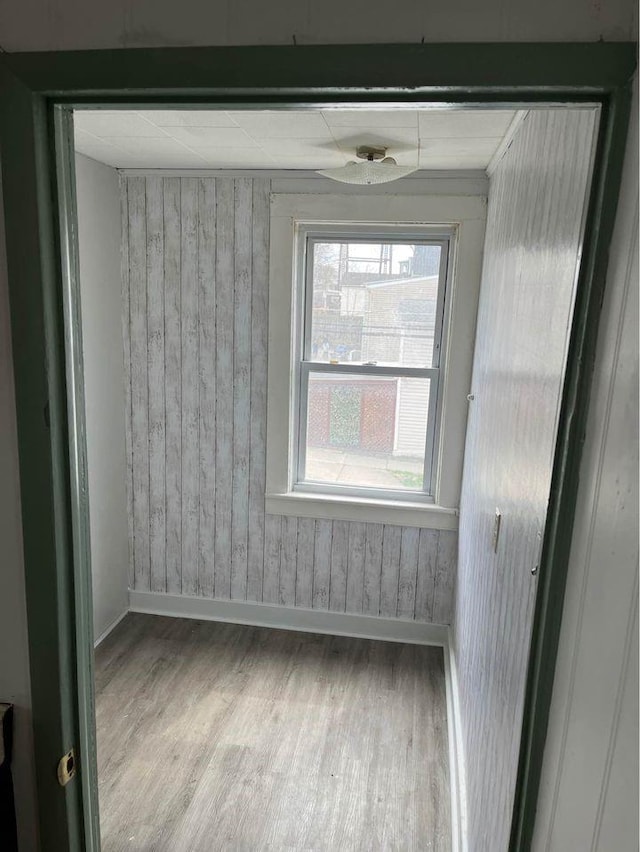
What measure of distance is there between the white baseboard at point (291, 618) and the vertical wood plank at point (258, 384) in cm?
13

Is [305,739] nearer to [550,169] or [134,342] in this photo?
[134,342]

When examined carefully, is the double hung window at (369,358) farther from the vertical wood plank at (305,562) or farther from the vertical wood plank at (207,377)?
the vertical wood plank at (207,377)

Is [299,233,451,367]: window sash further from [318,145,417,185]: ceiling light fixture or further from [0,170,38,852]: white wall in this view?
[0,170,38,852]: white wall

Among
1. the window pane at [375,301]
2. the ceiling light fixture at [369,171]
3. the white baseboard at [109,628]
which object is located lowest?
the white baseboard at [109,628]

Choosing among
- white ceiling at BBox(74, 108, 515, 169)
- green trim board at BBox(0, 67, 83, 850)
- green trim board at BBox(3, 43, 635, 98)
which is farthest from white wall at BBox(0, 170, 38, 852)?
white ceiling at BBox(74, 108, 515, 169)

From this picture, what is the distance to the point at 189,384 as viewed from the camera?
10.5ft

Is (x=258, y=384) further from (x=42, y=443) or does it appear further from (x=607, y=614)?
(x=607, y=614)

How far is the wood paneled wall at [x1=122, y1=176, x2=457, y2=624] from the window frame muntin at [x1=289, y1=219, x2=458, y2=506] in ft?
0.56

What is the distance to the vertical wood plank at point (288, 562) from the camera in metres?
3.27

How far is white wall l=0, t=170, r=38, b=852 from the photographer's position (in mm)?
991

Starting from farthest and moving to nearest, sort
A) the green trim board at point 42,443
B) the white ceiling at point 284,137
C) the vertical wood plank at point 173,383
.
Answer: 1. the vertical wood plank at point 173,383
2. the white ceiling at point 284,137
3. the green trim board at point 42,443

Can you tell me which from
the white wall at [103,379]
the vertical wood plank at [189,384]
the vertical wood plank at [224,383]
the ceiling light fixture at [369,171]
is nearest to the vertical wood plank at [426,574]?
the vertical wood plank at [224,383]

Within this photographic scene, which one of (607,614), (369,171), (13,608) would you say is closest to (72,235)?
(13,608)

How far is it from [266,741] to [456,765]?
79 centimetres
